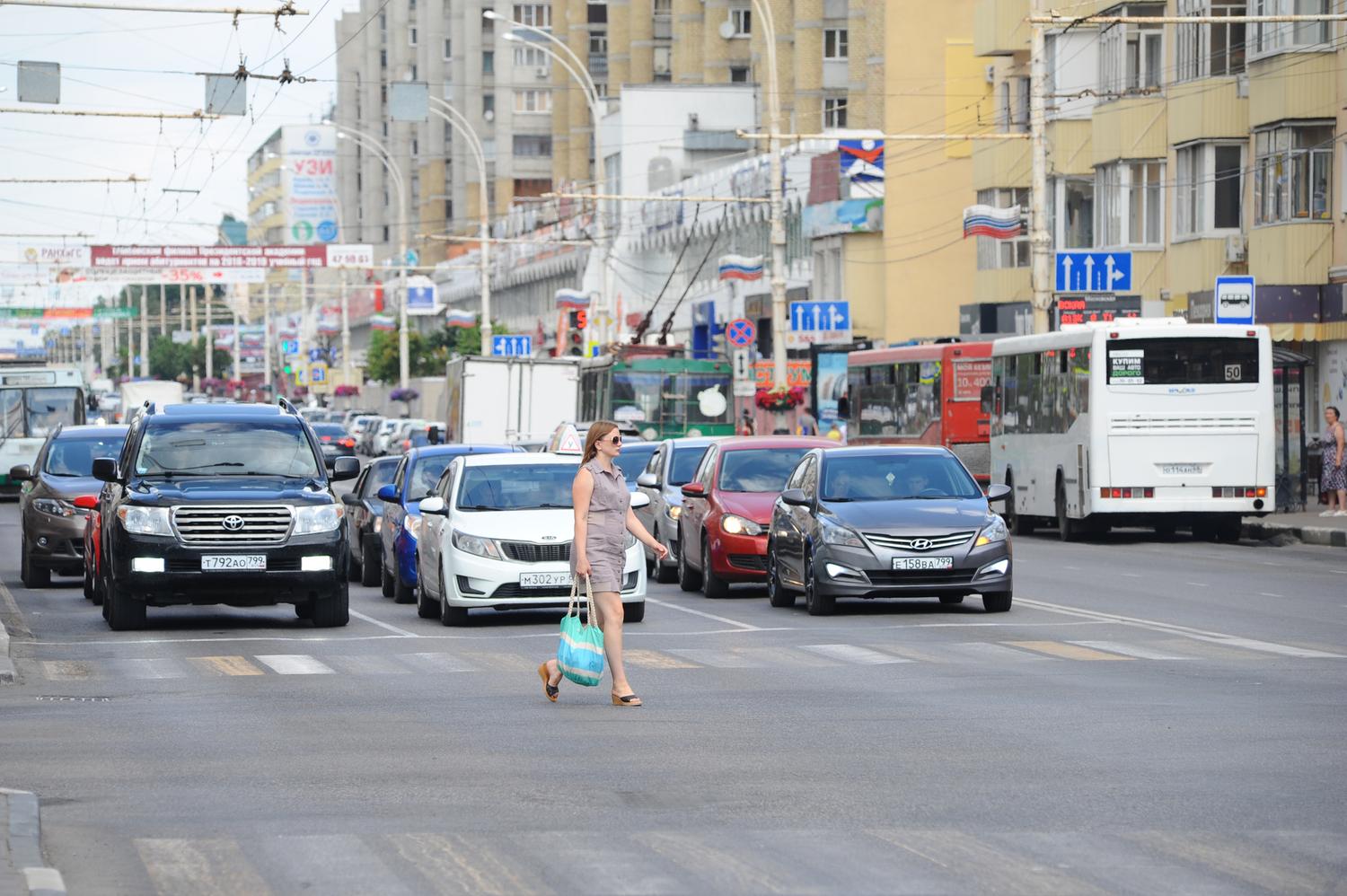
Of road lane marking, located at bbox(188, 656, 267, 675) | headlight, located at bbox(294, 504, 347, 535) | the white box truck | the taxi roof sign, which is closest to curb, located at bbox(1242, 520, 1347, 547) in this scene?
the taxi roof sign

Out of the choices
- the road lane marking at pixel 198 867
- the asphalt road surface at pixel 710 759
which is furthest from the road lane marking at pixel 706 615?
the road lane marking at pixel 198 867

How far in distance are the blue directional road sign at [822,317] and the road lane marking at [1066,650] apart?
36040 mm

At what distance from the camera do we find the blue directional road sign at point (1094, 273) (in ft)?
142

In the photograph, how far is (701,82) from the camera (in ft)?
339

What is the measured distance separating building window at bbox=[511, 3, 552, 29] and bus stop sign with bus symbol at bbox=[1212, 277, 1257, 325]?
102419 millimetres

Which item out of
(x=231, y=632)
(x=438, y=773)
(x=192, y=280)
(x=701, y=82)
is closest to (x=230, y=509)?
(x=231, y=632)

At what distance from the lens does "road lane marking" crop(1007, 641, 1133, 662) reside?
16719 millimetres

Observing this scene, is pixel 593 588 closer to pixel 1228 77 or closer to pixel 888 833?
pixel 888 833

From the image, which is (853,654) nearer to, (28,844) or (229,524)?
(229,524)

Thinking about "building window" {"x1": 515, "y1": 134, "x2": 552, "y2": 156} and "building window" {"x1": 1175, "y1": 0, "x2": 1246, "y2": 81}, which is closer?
"building window" {"x1": 1175, "y1": 0, "x2": 1246, "y2": 81}

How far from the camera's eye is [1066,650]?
56.7 feet

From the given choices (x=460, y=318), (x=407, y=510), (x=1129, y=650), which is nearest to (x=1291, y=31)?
(x=407, y=510)

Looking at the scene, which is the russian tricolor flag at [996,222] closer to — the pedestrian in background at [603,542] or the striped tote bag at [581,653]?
the pedestrian in background at [603,542]

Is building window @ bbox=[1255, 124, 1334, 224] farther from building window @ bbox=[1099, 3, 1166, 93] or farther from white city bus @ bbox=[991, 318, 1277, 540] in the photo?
white city bus @ bbox=[991, 318, 1277, 540]
